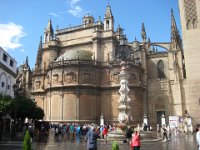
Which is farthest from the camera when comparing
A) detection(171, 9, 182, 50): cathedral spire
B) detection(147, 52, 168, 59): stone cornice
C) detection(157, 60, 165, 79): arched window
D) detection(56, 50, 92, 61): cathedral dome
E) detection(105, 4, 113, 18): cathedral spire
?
detection(157, 60, 165, 79): arched window

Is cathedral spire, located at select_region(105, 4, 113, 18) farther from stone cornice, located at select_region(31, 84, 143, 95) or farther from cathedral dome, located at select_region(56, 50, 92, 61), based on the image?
stone cornice, located at select_region(31, 84, 143, 95)

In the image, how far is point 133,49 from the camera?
47531 mm

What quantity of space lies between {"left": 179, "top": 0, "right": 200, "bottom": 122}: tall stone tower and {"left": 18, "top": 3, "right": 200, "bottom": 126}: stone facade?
0.15 m

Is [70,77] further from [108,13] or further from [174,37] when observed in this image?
[174,37]

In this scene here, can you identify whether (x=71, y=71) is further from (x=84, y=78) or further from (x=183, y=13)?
(x=183, y=13)

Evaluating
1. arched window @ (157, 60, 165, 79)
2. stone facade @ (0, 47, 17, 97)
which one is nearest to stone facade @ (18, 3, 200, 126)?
arched window @ (157, 60, 165, 79)

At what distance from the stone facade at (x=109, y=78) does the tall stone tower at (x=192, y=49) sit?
0.48 feet

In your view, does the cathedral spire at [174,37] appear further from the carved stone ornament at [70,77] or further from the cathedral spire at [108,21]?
the carved stone ornament at [70,77]

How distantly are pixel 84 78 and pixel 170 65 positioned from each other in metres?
15.5

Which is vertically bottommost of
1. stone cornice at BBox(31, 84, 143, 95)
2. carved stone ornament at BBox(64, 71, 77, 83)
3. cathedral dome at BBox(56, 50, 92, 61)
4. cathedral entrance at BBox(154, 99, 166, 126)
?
cathedral entrance at BBox(154, 99, 166, 126)

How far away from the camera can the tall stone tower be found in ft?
123

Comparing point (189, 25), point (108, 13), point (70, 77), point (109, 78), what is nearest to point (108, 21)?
point (108, 13)

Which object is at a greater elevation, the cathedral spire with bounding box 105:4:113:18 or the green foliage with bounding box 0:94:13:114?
the cathedral spire with bounding box 105:4:113:18

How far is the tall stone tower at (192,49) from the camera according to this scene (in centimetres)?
3747
